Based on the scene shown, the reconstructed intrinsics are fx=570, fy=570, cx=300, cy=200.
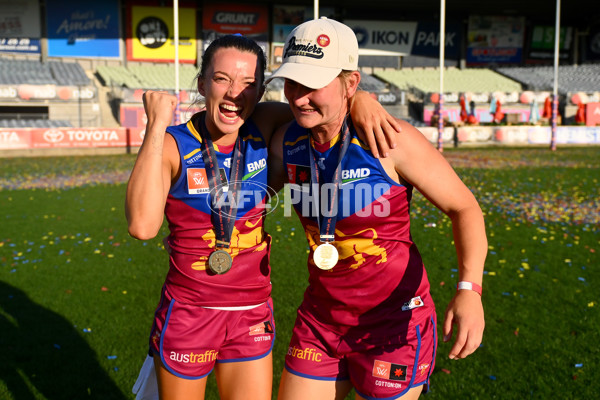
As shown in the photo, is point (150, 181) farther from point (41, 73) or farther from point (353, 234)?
point (41, 73)

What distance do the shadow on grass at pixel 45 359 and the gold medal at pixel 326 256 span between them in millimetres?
2587

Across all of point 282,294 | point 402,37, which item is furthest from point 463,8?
point 282,294

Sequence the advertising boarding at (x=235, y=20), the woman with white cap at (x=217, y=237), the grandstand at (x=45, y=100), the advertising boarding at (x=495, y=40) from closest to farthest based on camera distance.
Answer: the woman with white cap at (x=217, y=237)
the grandstand at (x=45, y=100)
the advertising boarding at (x=235, y=20)
the advertising boarding at (x=495, y=40)

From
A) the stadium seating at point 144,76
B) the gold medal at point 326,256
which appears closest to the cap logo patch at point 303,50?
the gold medal at point 326,256

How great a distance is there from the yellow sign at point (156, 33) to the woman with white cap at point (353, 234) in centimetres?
3522

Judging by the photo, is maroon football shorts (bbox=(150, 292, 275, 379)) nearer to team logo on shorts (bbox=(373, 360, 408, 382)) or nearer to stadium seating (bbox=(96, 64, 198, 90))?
team logo on shorts (bbox=(373, 360, 408, 382))

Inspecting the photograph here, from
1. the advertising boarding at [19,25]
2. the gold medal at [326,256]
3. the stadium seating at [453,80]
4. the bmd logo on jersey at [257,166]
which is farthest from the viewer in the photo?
the stadium seating at [453,80]

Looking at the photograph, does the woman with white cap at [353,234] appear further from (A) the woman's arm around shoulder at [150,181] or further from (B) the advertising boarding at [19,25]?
(B) the advertising boarding at [19,25]

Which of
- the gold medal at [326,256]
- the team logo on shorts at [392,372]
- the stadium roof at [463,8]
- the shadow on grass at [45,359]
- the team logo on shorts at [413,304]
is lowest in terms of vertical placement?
the shadow on grass at [45,359]

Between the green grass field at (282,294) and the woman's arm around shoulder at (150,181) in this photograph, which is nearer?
the woman's arm around shoulder at (150,181)

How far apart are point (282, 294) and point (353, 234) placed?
3998mm

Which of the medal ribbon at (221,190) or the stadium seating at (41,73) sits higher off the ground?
the stadium seating at (41,73)

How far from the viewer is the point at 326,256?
256 cm

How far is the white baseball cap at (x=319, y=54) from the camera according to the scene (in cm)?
237
